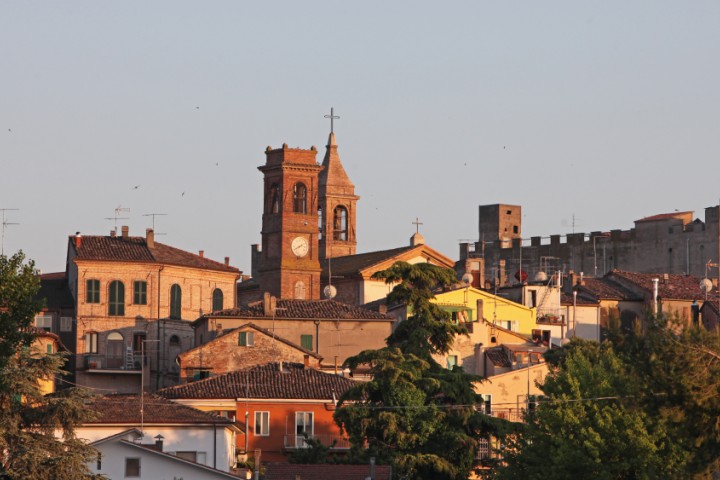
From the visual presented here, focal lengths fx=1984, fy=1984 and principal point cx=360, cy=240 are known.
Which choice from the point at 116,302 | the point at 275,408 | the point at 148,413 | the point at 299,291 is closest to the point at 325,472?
the point at 148,413

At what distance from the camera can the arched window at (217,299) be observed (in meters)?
79.5

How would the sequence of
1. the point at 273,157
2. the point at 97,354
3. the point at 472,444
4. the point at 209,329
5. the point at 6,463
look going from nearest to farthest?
the point at 6,463, the point at 472,444, the point at 209,329, the point at 97,354, the point at 273,157

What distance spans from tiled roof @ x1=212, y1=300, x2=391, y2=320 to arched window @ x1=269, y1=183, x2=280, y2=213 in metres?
14.7

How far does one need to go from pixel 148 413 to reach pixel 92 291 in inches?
894

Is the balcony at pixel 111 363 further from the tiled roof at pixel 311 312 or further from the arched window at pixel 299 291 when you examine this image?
the arched window at pixel 299 291

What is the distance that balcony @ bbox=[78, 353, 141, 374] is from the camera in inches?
2926

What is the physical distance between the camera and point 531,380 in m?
66.1

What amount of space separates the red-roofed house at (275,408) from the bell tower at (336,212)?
39.2m

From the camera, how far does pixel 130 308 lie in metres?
76.6

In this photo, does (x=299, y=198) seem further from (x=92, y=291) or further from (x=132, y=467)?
(x=132, y=467)

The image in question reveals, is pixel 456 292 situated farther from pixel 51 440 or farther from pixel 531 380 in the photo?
pixel 51 440

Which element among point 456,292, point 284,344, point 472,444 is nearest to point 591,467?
point 472,444

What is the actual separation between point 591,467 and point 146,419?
41.7 feet

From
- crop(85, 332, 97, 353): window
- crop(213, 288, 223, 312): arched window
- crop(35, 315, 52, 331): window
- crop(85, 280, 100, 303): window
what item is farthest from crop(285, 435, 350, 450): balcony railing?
crop(213, 288, 223, 312): arched window
